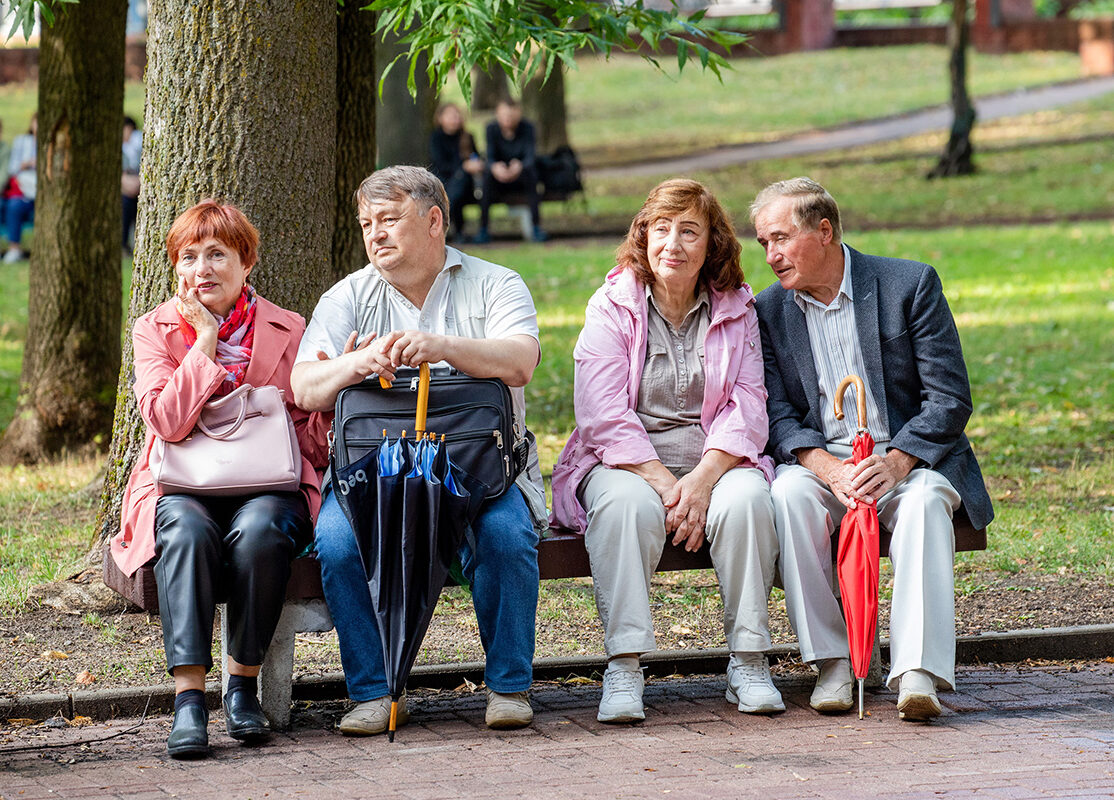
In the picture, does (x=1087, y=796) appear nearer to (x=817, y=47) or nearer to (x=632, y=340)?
(x=632, y=340)

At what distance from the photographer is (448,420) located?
435cm

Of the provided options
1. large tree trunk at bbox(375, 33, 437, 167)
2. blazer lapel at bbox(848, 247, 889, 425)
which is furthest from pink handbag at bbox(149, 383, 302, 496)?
large tree trunk at bbox(375, 33, 437, 167)

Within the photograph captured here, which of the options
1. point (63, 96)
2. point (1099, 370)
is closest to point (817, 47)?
point (1099, 370)

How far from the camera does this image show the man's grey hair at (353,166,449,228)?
Result: 14.7 feet

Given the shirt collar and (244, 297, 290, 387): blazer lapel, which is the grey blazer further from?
(244, 297, 290, 387): blazer lapel

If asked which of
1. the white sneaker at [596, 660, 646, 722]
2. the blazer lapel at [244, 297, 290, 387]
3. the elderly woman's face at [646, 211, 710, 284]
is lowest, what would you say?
the white sneaker at [596, 660, 646, 722]

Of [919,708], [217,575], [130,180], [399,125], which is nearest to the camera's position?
[217,575]

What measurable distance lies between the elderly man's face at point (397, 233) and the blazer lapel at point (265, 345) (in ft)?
1.23

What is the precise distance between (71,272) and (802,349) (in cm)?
466

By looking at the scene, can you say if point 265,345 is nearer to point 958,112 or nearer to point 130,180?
point 130,180

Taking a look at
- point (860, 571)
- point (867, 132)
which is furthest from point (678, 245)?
point (867, 132)

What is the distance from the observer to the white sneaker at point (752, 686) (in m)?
4.45

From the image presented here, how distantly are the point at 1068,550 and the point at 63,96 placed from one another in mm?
5509

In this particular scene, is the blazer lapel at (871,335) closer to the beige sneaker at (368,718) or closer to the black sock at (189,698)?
the beige sneaker at (368,718)
